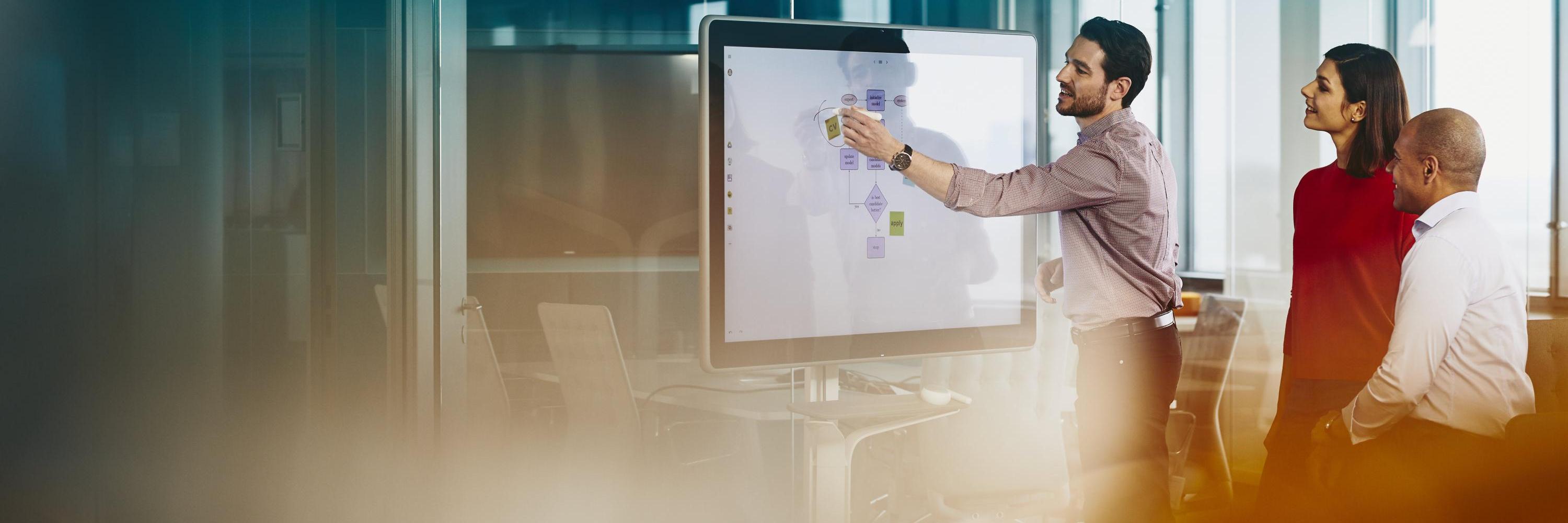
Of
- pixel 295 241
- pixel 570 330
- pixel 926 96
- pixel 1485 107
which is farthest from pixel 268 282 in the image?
pixel 1485 107

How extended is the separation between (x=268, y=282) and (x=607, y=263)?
3.00 ft

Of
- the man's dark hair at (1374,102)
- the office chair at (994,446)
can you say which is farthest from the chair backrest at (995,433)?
the man's dark hair at (1374,102)

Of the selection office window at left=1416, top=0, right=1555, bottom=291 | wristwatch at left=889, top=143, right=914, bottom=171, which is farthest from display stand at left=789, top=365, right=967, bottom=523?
office window at left=1416, top=0, right=1555, bottom=291

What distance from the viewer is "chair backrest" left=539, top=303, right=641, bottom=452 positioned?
2.65 meters

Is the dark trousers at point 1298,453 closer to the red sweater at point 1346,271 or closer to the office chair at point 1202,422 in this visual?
the red sweater at point 1346,271

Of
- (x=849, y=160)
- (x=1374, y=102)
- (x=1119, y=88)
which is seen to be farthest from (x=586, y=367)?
(x=1374, y=102)

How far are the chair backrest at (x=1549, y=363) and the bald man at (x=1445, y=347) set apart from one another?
63 centimetres

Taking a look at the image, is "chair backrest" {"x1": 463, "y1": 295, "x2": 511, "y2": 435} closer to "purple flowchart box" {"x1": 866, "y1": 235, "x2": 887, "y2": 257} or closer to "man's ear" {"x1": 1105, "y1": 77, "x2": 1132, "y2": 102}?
"purple flowchart box" {"x1": 866, "y1": 235, "x2": 887, "y2": 257}

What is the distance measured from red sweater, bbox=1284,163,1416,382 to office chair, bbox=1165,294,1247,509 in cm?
107

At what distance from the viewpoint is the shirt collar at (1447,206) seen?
2166 millimetres

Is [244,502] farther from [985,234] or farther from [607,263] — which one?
[985,234]

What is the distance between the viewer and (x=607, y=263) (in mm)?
2668

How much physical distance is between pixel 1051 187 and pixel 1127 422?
0.61 m

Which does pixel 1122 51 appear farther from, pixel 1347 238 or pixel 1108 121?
pixel 1347 238
